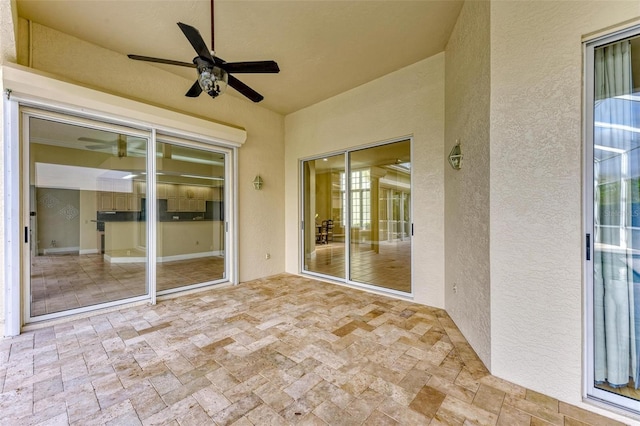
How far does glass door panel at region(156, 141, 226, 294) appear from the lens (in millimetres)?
4137

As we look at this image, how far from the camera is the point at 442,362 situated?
88.7 inches

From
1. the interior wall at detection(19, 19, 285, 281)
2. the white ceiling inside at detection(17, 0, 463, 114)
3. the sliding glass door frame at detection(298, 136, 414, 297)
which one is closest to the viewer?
the white ceiling inside at detection(17, 0, 463, 114)

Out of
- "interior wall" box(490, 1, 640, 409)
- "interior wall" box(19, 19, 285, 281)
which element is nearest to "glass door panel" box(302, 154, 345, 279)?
"interior wall" box(19, 19, 285, 281)

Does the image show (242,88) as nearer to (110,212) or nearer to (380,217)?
(110,212)

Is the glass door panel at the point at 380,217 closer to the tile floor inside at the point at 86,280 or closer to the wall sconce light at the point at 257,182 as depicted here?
the wall sconce light at the point at 257,182

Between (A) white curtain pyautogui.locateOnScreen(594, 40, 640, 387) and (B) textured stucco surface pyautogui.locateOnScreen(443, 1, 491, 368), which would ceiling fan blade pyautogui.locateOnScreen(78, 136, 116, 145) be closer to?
(B) textured stucco surface pyautogui.locateOnScreen(443, 1, 491, 368)

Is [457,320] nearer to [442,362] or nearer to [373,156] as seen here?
[442,362]

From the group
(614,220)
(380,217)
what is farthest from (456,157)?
(380,217)

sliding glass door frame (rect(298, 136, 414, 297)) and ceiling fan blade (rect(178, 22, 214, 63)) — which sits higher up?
ceiling fan blade (rect(178, 22, 214, 63))

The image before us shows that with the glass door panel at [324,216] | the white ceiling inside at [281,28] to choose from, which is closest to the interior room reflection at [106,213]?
the white ceiling inside at [281,28]

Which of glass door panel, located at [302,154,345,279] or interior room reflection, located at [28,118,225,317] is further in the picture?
glass door panel, located at [302,154,345,279]

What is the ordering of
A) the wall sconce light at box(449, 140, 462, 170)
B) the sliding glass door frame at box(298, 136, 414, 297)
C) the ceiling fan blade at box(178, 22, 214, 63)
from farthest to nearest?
the sliding glass door frame at box(298, 136, 414, 297) → the wall sconce light at box(449, 140, 462, 170) → the ceiling fan blade at box(178, 22, 214, 63)

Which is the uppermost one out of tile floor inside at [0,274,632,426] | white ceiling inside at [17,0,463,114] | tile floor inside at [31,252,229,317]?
white ceiling inside at [17,0,463,114]

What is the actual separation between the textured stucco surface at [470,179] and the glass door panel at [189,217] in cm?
386
